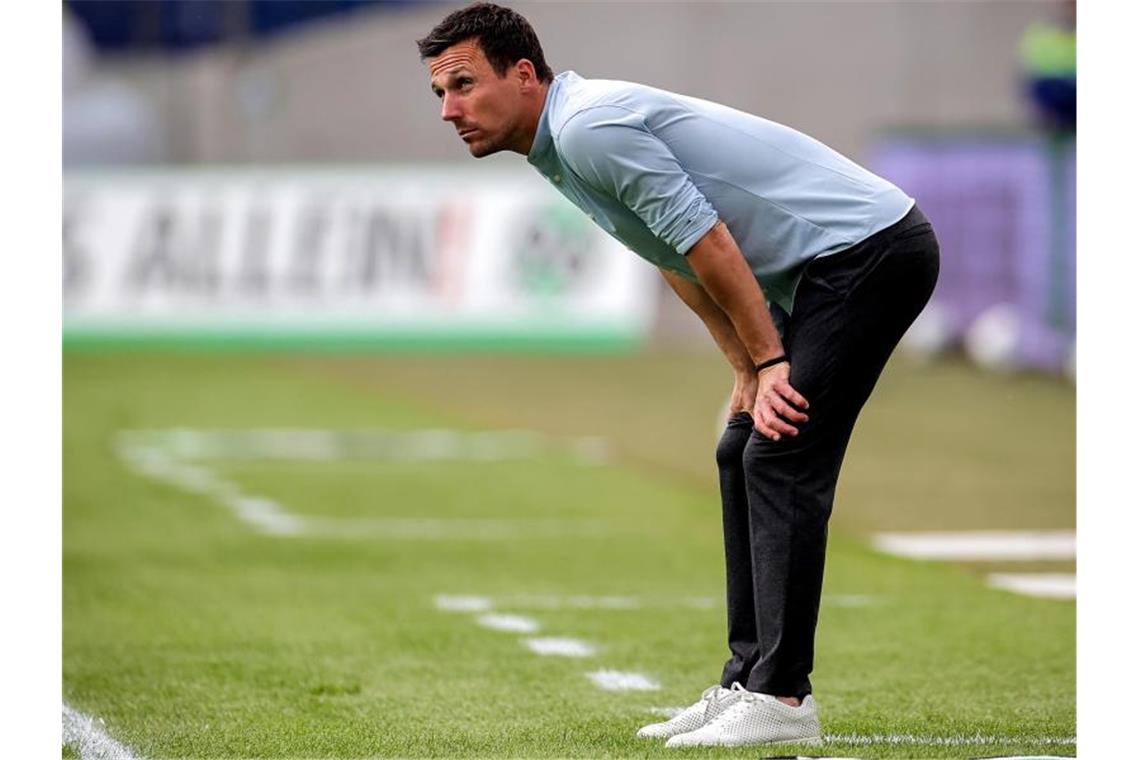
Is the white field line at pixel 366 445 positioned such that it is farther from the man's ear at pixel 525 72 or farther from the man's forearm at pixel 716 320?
the man's ear at pixel 525 72

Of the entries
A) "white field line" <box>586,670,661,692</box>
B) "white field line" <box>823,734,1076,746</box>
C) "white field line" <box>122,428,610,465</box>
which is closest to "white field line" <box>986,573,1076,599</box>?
"white field line" <box>586,670,661,692</box>

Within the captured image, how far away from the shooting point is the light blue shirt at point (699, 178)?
448 centimetres

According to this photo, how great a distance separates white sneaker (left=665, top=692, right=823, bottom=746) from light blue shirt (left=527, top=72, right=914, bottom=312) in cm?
92

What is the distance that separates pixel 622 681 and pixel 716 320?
4.40 ft

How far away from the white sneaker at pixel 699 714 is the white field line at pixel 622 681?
87cm

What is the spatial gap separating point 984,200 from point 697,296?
67.3ft

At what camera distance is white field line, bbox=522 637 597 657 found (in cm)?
653

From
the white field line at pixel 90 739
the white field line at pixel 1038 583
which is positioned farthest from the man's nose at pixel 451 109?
the white field line at pixel 1038 583

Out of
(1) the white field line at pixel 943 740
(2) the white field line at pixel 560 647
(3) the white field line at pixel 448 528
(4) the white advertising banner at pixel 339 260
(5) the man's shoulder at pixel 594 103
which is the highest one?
(5) the man's shoulder at pixel 594 103

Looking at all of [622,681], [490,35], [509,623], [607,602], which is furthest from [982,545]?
[490,35]
